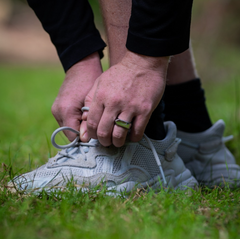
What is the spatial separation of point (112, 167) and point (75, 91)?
0.37m

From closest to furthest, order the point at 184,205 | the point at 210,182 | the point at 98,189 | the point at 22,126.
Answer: the point at 184,205
the point at 98,189
the point at 210,182
the point at 22,126

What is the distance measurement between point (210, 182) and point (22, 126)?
2.24 metres

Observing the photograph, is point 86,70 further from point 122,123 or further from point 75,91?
point 122,123

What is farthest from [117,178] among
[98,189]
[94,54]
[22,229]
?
[94,54]

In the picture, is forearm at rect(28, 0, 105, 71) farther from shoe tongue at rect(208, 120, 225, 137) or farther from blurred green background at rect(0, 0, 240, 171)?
shoe tongue at rect(208, 120, 225, 137)

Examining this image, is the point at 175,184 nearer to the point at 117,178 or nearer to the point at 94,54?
the point at 117,178

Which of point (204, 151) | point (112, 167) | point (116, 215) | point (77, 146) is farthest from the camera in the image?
point (204, 151)

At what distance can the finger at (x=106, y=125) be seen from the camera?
1.00 meters

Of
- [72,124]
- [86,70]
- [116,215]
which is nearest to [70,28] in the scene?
[86,70]

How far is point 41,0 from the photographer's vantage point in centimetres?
130

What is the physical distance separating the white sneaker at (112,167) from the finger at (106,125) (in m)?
0.14

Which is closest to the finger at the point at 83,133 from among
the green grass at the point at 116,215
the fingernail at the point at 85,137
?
the fingernail at the point at 85,137

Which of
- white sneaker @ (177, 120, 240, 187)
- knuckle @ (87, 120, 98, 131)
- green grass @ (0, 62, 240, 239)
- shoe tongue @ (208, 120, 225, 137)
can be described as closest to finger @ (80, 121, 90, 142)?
knuckle @ (87, 120, 98, 131)

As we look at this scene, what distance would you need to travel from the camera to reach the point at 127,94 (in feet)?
3.23
